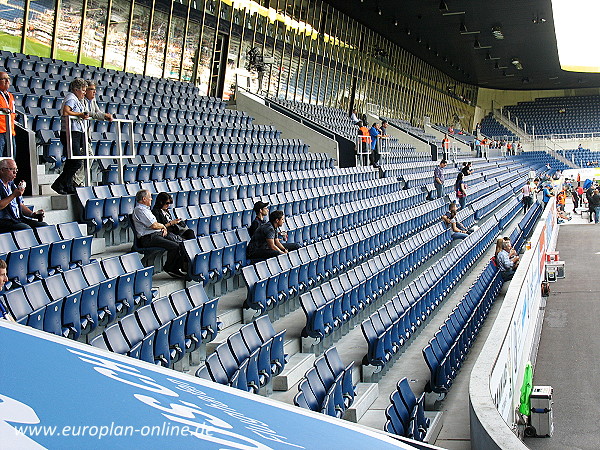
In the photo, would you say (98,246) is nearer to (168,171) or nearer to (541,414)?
(168,171)

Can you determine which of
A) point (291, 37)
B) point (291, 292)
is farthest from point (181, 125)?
point (291, 37)

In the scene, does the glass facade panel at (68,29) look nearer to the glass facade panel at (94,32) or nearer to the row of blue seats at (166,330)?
the glass facade panel at (94,32)

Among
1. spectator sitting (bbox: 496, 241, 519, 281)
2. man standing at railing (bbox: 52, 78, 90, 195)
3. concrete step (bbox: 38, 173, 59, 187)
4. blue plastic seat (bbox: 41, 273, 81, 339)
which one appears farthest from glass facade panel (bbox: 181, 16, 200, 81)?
blue plastic seat (bbox: 41, 273, 81, 339)

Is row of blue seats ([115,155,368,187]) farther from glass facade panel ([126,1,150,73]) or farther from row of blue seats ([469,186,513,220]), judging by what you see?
row of blue seats ([469,186,513,220])

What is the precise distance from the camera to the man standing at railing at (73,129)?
7.66 m

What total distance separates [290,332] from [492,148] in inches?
1362

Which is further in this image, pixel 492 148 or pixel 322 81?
pixel 492 148

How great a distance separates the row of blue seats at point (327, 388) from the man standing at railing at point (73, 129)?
380cm

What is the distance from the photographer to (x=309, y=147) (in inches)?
668

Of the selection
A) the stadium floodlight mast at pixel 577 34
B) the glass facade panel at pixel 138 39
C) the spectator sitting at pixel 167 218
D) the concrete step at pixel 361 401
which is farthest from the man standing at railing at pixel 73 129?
the stadium floodlight mast at pixel 577 34

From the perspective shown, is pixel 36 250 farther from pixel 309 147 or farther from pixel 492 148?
pixel 492 148

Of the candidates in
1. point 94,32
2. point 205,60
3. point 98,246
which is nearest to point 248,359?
point 98,246

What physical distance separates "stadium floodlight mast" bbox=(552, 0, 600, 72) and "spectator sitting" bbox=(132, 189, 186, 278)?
70.9 feet

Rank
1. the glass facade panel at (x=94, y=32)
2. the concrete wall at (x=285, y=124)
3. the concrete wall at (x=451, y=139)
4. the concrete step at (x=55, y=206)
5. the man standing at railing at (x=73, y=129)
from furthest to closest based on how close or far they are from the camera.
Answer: the concrete wall at (x=451, y=139) → the concrete wall at (x=285, y=124) → the glass facade panel at (x=94, y=32) → the man standing at railing at (x=73, y=129) → the concrete step at (x=55, y=206)
